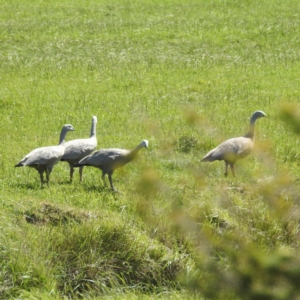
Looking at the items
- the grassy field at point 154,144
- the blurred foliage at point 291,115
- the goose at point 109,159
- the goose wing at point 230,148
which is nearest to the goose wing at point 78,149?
the goose at point 109,159

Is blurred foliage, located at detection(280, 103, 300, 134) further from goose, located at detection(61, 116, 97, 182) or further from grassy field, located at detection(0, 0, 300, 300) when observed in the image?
goose, located at detection(61, 116, 97, 182)

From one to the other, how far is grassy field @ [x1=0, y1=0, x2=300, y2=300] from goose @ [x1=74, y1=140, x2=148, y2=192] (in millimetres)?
235

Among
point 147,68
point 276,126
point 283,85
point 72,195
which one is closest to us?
point 72,195

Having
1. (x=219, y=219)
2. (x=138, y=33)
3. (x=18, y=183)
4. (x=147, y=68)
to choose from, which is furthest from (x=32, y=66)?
(x=219, y=219)

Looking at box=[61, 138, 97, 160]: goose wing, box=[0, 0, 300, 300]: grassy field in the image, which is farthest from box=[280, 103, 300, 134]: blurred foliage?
box=[61, 138, 97, 160]: goose wing

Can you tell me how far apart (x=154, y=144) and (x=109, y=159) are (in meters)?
2.73

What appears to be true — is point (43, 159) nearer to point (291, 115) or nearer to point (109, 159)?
point (109, 159)

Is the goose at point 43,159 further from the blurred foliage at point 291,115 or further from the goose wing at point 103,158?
the blurred foliage at point 291,115

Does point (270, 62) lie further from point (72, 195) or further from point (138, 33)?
point (72, 195)

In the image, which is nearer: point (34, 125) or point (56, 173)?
point (56, 173)

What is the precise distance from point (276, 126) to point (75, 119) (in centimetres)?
387

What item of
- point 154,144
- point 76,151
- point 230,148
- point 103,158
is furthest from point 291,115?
point 154,144

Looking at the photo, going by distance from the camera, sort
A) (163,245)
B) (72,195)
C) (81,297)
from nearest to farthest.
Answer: (81,297) < (163,245) < (72,195)

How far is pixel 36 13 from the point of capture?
91.2 feet
